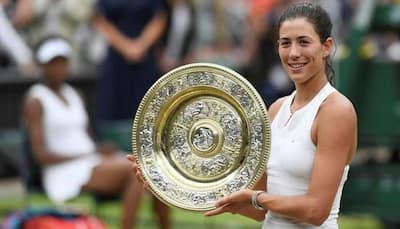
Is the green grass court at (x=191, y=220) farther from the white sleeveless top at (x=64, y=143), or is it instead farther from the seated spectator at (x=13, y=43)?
the seated spectator at (x=13, y=43)

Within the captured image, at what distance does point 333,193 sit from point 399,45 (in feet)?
19.5

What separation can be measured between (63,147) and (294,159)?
155 inches

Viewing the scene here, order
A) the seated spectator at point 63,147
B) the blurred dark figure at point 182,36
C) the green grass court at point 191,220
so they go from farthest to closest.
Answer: the blurred dark figure at point 182,36 → the green grass court at point 191,220 → the seated spectator at point 63,147

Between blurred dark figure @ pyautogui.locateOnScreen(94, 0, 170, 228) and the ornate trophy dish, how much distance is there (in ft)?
16.6

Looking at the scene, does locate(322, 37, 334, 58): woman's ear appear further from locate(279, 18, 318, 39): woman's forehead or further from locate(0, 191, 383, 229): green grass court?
locate(0, 191, 383, 229): green grass court

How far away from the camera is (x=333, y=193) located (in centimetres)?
420

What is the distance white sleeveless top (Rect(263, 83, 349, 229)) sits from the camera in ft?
13.9

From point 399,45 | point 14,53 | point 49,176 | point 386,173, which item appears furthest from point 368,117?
point 14,53

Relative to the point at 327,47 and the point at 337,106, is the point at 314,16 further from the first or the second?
the point at 337,106

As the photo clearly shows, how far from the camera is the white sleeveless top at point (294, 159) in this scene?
13.9 feet

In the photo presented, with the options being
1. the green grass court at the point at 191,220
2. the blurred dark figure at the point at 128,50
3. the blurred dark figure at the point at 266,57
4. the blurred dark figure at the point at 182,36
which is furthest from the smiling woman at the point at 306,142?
the blurred dark figure at the point at 182,36

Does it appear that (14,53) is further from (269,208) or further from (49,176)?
(269,208)

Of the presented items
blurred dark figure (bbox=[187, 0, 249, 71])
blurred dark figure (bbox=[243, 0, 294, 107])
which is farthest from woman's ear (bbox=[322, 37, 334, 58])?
blurred dark figure (bbox=[187, 0, 249, 71])

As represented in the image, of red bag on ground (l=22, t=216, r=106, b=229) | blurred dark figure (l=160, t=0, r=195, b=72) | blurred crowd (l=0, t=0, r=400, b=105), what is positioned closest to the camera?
red bag on ground (l=22, t=216, r=106, b=229)
